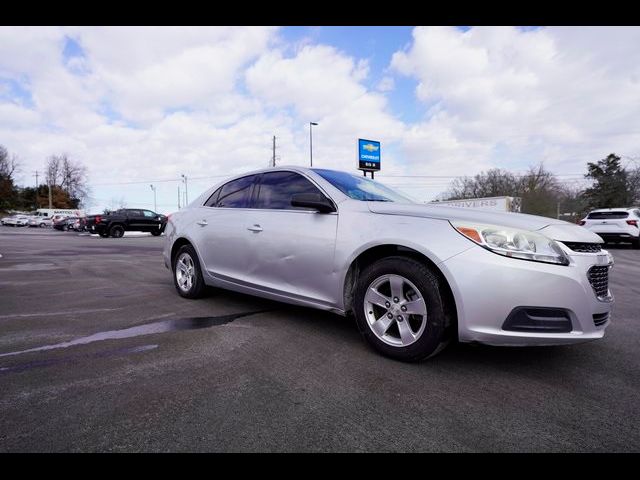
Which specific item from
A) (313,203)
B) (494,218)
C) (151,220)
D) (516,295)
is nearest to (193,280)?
(313,203)

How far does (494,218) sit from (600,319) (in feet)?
3.12

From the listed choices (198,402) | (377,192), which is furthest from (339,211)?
(198,402)

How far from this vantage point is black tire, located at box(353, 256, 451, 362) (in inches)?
102

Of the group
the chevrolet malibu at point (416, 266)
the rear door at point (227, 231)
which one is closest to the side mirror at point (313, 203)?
the chevrolet malibu at point (416, 266)

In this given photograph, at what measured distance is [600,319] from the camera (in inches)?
101

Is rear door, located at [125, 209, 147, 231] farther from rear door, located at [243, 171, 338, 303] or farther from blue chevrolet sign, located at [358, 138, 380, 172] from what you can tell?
rear door, located at [243, 171, 338, 303]

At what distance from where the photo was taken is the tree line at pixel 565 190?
1809 inches

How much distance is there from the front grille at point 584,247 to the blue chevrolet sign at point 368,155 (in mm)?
23366

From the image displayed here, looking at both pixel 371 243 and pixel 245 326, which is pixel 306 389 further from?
pixel 245 326

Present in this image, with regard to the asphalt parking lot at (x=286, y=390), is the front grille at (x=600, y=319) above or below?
above

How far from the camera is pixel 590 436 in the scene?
6.12ft

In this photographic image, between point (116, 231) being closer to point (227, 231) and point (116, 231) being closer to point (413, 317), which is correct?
point (227, 231)

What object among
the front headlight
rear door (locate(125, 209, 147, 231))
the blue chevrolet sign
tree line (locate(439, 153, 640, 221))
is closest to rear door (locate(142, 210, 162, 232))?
rear door (locate(125, 209, 147, 231))

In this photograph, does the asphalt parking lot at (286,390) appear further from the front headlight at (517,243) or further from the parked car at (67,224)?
the parked car at (67,224)
